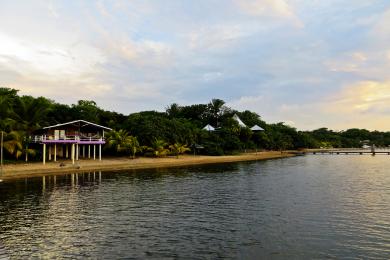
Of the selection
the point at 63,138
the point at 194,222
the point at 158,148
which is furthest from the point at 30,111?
the point at 194,222

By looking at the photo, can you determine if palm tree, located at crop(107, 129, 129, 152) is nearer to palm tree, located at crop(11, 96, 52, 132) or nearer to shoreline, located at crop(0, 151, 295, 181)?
shoreline, located at crop(0, 151, 295, 181)

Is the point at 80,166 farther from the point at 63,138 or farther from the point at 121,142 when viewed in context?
the point at 121,142

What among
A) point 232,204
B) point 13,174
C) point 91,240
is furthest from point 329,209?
point 13,174

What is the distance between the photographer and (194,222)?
62.5ft

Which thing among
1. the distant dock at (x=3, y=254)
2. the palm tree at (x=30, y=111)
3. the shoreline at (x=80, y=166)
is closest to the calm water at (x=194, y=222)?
the distant dock at (x=3, y=254)

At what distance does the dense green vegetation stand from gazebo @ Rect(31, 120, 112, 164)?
5.23ft

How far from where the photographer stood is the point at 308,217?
20.2m

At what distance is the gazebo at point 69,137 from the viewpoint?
49.9 meters

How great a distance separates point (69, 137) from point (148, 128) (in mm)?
15650

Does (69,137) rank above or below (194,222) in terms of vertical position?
above

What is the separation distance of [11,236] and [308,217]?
15.1 metres

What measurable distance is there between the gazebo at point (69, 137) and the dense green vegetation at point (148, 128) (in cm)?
159

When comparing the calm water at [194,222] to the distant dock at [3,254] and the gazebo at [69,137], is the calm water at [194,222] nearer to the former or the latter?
the distant dock at [3,254]

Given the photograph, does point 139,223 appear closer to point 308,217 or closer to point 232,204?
point 232,204
